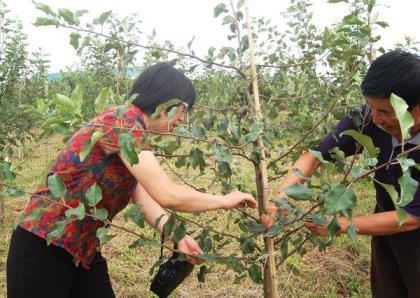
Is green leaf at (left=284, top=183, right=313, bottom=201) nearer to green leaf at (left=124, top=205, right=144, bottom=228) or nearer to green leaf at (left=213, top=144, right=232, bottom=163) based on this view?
green leaf at (left=213, top=144, right=232, bottom=163)

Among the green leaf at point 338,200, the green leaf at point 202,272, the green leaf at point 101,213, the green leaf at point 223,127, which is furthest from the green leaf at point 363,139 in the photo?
the green leaf at point 202,272

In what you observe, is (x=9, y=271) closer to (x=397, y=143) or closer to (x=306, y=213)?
(x=306, y=213)

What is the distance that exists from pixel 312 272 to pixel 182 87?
2082 millimetres

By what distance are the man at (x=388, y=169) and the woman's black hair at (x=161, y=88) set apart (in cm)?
45

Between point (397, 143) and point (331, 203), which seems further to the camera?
point (397, 143)

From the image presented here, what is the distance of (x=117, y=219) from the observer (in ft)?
Answer: 14.5

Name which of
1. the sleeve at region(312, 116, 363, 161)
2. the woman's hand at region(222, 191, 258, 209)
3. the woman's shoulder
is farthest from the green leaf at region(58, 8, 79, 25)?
the sleeve at region(312, 116, 363, 161)

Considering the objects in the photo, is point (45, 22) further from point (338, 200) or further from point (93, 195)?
point (338, 200)

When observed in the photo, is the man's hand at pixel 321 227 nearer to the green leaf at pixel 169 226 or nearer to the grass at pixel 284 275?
the green leaf at pixel 169 226

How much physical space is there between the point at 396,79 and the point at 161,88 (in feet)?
2.33

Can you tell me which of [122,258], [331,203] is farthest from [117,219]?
[331,203]

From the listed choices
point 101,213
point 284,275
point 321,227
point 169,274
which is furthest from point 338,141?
point 284,275

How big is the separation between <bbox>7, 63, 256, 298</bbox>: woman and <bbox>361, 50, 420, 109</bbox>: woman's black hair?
0.49 meters

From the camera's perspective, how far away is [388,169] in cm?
158
